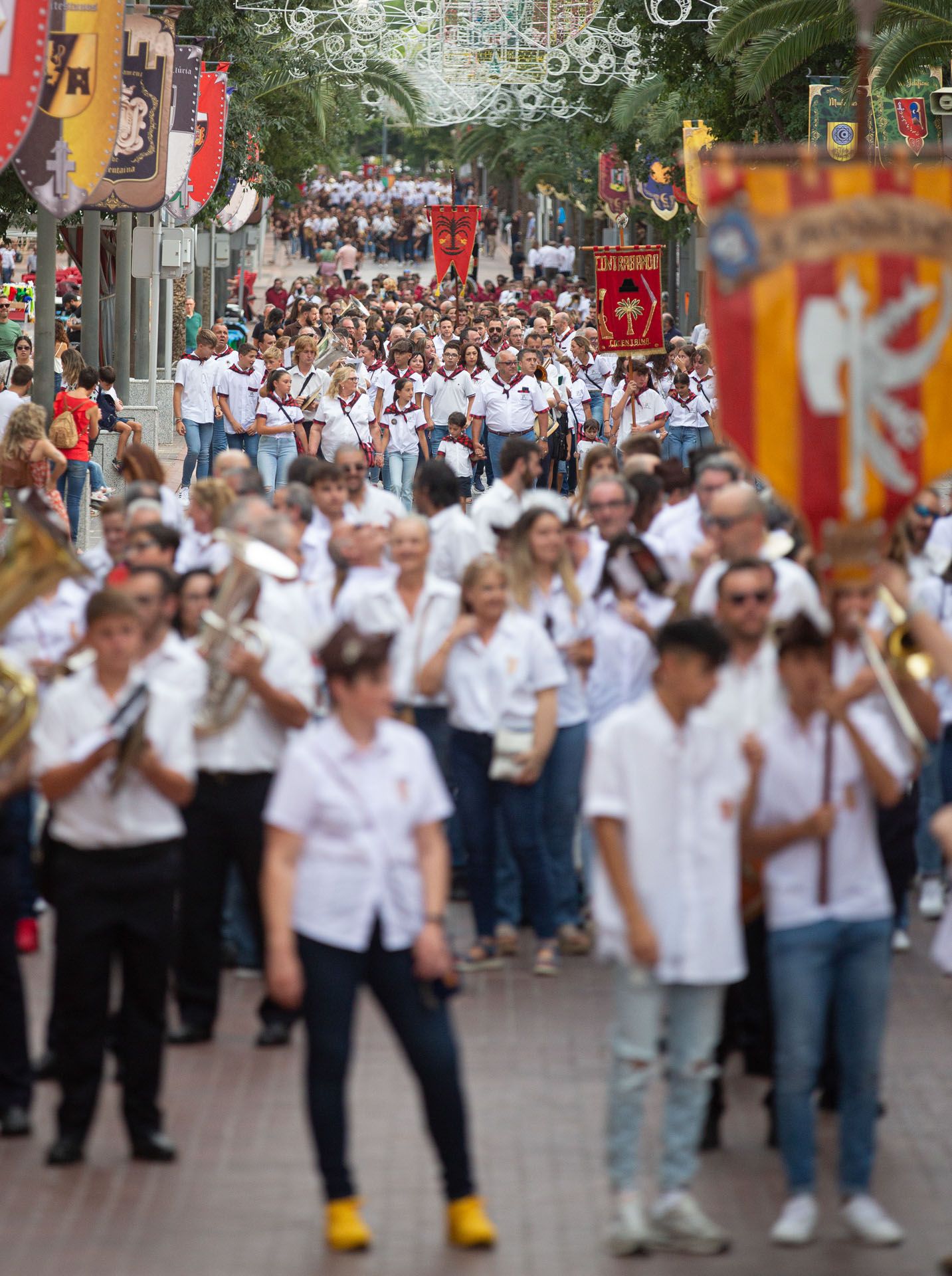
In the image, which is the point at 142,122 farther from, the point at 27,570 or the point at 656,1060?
the point at 656,1060

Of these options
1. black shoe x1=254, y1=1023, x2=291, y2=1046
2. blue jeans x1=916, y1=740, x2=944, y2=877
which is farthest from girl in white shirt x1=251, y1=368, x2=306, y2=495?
black shoe x1=254, y1=1023, x2=291, y2=1046

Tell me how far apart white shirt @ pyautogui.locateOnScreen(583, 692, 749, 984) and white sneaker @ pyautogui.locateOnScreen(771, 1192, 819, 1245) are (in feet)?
2.44

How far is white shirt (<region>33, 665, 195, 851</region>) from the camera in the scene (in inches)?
240

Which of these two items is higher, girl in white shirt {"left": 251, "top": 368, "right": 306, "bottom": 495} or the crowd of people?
girl in white shirt {"left": 251, "top": 368, "right": 306, "bottom": 495}

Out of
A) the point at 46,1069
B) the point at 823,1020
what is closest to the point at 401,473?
the point at 46,1069

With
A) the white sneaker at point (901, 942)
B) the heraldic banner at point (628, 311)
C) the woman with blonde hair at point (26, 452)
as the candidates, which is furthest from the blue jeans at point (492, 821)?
the heraldic banner at point (628, 311)

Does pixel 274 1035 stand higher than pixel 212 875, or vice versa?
pixel 212 875

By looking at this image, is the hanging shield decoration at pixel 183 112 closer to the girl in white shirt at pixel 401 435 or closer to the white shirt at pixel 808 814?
the girl in white shirt at pixel 401 435

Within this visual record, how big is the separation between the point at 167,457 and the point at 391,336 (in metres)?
3.38

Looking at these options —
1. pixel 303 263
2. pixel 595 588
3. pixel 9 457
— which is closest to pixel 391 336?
pixel 9 457

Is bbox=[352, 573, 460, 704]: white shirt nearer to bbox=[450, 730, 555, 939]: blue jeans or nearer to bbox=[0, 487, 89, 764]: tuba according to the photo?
bbox=[450, 730, 555, 939]: blue jeans

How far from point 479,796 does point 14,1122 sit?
2.50 metres

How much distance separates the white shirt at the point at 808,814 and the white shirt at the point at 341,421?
1371cm

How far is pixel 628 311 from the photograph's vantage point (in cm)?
1955
